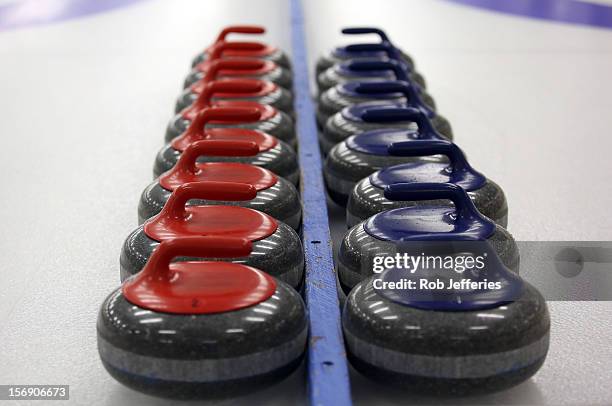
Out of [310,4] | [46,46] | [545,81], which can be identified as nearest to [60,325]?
[545,81]

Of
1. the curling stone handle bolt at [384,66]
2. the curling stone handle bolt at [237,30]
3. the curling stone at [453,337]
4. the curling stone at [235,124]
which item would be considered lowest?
the curling stone at [453,337]

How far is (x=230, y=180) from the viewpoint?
192 cm

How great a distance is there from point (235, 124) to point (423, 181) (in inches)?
23.3

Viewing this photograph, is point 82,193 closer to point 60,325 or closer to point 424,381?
point 60,325

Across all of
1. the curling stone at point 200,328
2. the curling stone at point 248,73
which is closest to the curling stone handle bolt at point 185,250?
the curling stone at point 200,328

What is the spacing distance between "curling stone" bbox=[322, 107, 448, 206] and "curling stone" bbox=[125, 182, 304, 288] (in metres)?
0.46

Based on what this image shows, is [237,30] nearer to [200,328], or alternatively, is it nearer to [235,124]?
[235,124]

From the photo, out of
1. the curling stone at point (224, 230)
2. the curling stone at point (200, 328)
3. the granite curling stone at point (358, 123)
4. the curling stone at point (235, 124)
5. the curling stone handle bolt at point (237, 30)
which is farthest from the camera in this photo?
the curling stone handle bolt at point (237, 30)

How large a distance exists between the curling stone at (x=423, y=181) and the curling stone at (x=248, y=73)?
1.02 meters

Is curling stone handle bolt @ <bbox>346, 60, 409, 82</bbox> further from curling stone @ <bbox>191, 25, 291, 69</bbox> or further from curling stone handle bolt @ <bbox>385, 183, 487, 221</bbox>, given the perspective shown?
curling stone handle bolt @ <bbox>385, 183, 487, 221</bbox>

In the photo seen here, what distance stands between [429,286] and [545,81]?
261 cm

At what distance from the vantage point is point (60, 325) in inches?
70.6

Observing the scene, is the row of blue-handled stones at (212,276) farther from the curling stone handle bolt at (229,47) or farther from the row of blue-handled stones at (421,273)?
the curling stone handle bolt at (229,47)

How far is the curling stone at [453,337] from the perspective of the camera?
1377 mm
